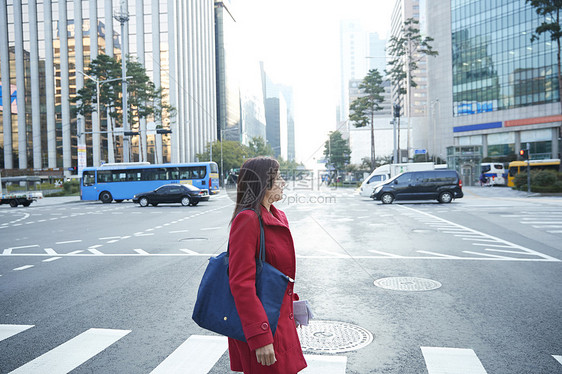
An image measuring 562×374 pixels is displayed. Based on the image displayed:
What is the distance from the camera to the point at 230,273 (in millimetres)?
2342

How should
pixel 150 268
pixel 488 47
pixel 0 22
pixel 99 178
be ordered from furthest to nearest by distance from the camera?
pixel 0 22 → pixel 488 47 → pixel 99 178 → pixel 150 268

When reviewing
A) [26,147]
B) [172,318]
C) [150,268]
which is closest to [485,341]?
[172,318]

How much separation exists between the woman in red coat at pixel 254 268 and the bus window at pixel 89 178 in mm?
35784

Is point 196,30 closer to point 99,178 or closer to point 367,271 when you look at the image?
point 99,178

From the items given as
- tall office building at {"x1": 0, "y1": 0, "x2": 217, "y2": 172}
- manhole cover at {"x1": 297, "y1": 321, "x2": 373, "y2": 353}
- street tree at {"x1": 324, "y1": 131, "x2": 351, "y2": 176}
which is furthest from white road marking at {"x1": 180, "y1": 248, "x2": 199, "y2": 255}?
street tree at {"x1": 324, "y1": 131, "x2": 351, "y2": 176}

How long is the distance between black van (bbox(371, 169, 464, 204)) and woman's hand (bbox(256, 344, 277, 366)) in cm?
2429

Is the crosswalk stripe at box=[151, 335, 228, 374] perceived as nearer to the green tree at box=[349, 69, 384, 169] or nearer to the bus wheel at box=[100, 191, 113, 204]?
the bus wheel at box=[100, 191, 113, 204]

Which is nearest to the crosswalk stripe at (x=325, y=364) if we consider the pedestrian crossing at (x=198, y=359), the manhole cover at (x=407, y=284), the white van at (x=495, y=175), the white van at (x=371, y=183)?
the pedestrian crossing at (x=198, y=359)

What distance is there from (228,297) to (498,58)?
2727 inches

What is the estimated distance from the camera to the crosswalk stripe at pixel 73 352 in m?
3.90

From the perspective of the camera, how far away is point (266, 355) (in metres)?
2.25

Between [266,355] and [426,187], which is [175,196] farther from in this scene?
[266,355]

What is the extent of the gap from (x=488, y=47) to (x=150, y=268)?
66.6m

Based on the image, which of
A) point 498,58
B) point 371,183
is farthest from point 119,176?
point 498,58
